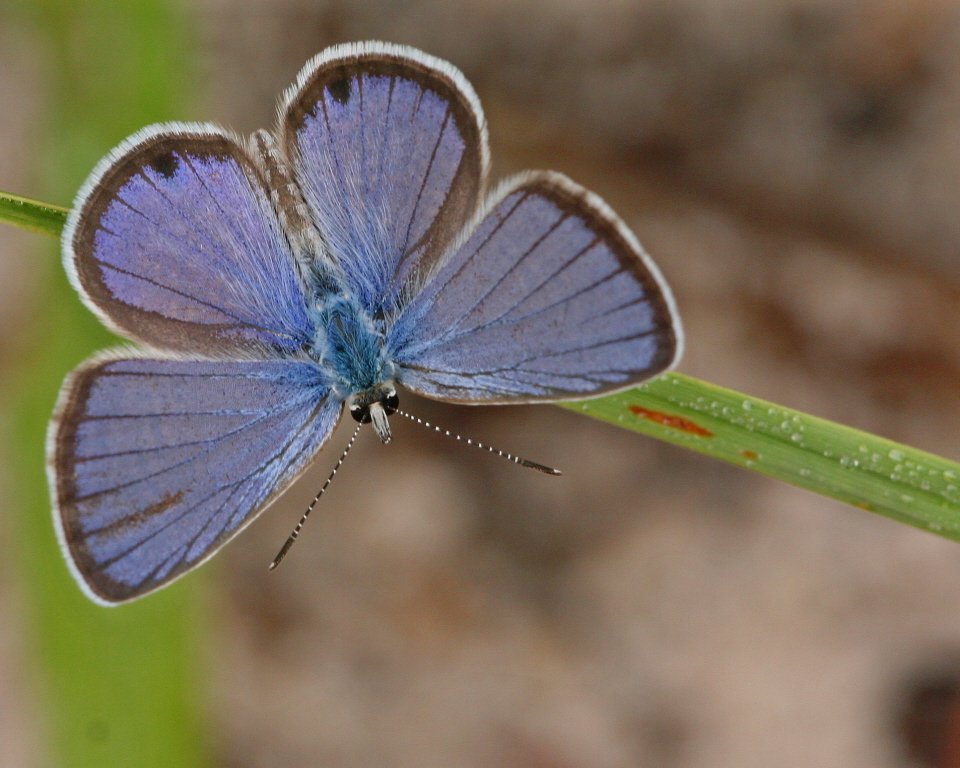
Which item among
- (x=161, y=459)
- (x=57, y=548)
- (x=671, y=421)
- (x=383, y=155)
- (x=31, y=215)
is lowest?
(x=57, y=548)

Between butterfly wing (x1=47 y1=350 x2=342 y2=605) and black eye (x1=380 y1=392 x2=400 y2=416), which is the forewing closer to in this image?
butterfly wing (x1=47 y1=350 x2=342 y2=605)

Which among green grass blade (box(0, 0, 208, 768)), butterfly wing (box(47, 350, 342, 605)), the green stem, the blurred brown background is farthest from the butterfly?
the blurred brown background

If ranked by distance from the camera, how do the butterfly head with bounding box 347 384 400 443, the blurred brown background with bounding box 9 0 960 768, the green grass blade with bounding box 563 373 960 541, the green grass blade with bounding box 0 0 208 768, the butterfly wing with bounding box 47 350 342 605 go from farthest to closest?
the blurred brown background with bounding box 9 0 960 768, the green grass blade with bounding box 0 0 208 768, the butterfly head with bounding box 347 384 400 443, the green grass blade with bounding box 563 373 960 541, the butterfly wing with bounding box 47 350 342 605

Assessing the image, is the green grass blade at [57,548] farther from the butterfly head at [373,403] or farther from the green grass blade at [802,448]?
the green grass blade at [802,448]

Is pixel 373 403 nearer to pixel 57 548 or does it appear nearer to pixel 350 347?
pixel 350 347

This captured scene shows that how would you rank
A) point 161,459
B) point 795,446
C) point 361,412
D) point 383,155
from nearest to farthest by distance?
point 161,459, point 795,446, point 361,412, point 383,155

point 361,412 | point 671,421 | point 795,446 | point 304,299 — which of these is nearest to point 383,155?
point 304,299

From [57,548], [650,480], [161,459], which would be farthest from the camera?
[650,480]
